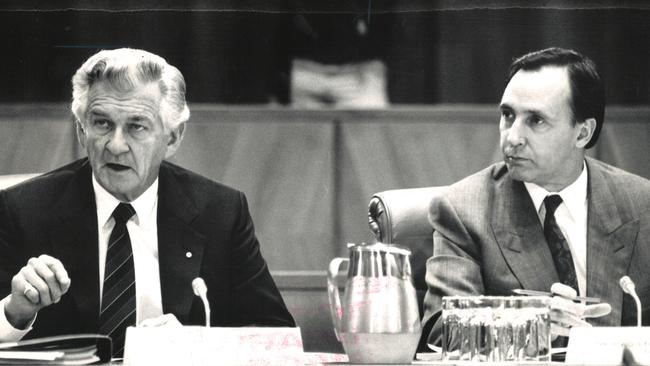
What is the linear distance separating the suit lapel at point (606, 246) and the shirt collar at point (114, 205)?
1.16 m

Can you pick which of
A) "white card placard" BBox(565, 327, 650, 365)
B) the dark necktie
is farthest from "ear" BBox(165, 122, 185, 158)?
"white card placard" BBox(565, 327, 650, 365)

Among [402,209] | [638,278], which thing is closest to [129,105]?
[402,209]

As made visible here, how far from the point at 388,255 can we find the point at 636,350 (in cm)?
46

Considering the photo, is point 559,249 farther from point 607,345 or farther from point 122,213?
point 122,213

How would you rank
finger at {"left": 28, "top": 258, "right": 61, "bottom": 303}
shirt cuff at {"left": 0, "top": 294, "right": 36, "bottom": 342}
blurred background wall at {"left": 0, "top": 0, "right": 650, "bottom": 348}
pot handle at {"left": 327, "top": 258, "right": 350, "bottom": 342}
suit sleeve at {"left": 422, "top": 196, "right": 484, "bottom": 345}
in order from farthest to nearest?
blurred background wall at {"left": 0, "top": 0, "right": 650, "bottom": 348} < suit sleeve at {"left": 422, "top": 196, "right": 484, "bottom": 345} < shirt cuff at {"left": 0, "top": 294, "right": 36, "bottom": 342} < finger at {"left": 28, "top": 258, "right": 61, "bottom": 303} < pot handle at {"left": 327, "top": 258, "right": 350, "bottom": 342}

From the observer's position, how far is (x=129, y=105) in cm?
261

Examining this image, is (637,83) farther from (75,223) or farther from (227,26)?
(75,223)

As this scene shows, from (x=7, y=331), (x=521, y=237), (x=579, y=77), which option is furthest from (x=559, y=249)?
(x=7, y=331)

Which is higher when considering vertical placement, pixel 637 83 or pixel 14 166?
pixel 637 83

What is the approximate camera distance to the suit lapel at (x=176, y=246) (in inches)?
102

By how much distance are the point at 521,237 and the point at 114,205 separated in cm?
106

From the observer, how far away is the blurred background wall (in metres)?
2.86

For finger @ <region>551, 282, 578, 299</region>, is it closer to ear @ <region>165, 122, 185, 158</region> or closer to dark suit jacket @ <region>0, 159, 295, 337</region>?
dark suit jacket @ <region>0, 159, 295, 337</region>

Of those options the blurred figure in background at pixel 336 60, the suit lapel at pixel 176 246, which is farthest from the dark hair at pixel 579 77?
the suit lapel at pixel 176 246
